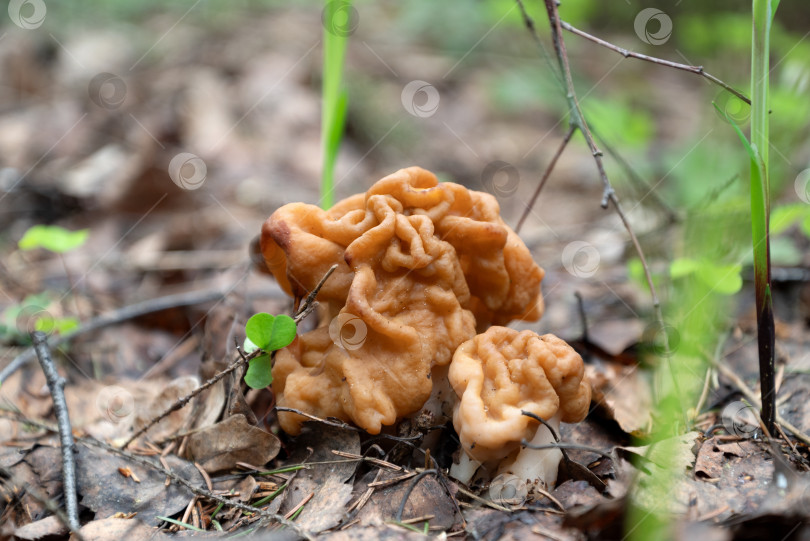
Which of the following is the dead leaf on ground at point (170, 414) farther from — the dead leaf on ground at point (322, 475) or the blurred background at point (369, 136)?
the blurred background at point (369, 136)

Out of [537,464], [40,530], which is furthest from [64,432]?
[537,464]

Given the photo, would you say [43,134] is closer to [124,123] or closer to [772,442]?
[124,123]

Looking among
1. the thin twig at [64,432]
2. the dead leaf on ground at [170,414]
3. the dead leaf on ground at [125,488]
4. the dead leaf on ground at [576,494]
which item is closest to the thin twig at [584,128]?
the dead leaf on ground at [576,494]

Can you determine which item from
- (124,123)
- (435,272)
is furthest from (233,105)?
(435,272)

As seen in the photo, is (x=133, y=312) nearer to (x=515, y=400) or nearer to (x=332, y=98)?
(x=332, y=98)

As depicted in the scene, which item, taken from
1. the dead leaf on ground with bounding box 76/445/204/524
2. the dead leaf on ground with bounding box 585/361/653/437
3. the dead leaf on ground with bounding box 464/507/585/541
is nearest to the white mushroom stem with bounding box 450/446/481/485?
the dead leaf on ground with bounding box 464/507/585/541
